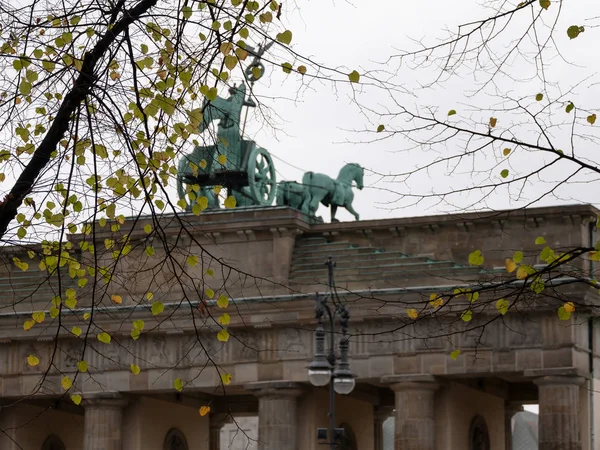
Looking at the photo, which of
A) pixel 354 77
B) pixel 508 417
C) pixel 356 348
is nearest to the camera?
pixel 354 77

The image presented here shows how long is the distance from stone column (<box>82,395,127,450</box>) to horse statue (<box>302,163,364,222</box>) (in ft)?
33.3

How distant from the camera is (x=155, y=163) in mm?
17062

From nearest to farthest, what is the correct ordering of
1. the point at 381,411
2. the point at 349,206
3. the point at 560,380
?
the point at 560,380 < the point at 349,206 < the point at 381,411

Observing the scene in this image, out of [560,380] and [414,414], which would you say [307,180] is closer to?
[414,414]

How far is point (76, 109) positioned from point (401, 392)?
36321 mm

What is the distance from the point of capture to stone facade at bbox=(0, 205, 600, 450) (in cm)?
5084

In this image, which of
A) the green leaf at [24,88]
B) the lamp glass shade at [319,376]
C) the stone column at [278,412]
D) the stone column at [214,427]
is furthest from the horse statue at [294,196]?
the green leaf at [24,88]

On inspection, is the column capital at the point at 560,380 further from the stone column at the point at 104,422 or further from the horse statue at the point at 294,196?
the stone column at the point at 104,422

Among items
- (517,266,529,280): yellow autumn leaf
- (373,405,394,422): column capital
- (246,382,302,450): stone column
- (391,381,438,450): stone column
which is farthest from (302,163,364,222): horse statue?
(517,266,529,280): yellow autumn leaf

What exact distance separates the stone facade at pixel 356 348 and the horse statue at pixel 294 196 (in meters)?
1.82

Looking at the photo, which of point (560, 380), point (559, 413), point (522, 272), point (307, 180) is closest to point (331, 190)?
point (307, 180)

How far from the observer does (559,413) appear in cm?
4988

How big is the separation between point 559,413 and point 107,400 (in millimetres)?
17096

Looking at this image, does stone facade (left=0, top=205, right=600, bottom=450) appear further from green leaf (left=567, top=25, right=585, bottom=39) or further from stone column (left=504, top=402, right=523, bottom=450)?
green leaf (left=567, top=25, right=585, bottom=39)
